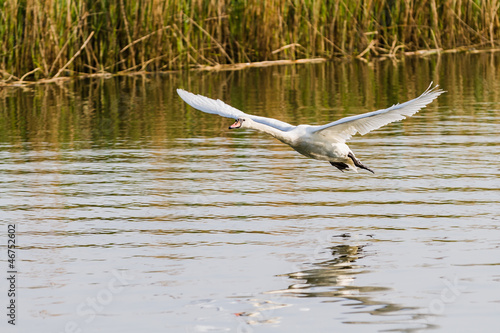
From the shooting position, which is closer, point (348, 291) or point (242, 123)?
point (348, 291)

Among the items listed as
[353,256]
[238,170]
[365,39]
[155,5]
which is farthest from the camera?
[365,39]

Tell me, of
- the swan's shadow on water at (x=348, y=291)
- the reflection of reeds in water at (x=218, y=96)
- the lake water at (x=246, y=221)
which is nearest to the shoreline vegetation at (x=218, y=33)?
the reflection of reeds in water at (x=218, y=96)

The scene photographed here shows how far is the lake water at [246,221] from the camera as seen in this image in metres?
6.72

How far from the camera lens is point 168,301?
6.92 meters

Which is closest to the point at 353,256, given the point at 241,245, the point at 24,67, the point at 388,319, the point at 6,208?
the point at 241,245

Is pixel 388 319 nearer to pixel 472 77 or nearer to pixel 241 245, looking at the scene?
pixel 241 245

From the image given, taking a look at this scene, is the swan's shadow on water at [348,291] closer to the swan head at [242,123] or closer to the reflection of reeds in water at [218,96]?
the swan head at [242,123]

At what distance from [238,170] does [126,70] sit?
10018mm

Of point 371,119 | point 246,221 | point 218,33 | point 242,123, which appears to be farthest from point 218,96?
point 246,221

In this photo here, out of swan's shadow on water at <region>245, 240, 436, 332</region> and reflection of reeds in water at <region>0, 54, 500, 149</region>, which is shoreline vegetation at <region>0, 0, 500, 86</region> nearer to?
reflection of reeds in water at <region>0, 54, 500, 149</region>

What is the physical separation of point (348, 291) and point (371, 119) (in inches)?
110

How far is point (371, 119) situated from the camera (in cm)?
948

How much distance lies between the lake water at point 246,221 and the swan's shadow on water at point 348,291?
19mm

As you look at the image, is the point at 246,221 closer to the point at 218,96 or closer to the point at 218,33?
the point at 218,96
